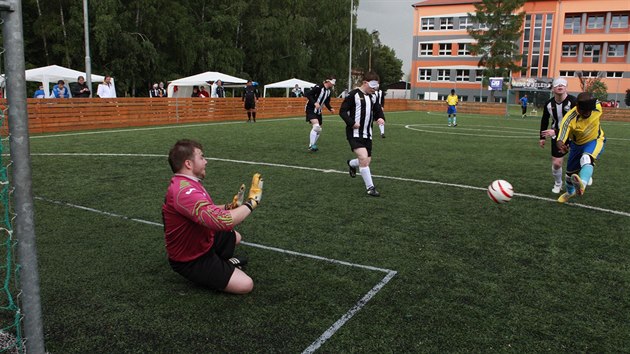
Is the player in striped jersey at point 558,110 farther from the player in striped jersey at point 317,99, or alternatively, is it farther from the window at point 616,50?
the window at point 616,50

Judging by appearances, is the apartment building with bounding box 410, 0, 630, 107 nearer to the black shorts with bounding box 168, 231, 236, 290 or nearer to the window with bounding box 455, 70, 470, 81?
the window with bounding box 455, 70, 470, 81

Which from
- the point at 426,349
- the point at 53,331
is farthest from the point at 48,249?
the point at 426,349

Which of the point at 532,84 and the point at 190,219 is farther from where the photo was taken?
the point at 532,84

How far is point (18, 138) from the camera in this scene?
255cm

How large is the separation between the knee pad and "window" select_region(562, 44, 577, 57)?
66.7 meters

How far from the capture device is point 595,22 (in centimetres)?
6462

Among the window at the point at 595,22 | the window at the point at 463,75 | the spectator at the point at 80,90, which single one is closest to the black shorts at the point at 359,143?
the spectator at the point at 80,90

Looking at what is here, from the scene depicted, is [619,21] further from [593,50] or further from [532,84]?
[532,84]

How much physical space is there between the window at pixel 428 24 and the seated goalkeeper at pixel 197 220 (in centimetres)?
7629

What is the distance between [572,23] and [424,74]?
65.2 ft

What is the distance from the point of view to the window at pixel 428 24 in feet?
246

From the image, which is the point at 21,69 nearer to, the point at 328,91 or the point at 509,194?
the point at 509,194

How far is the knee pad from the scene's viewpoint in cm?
754

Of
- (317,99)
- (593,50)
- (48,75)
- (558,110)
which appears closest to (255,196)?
(558,110)
